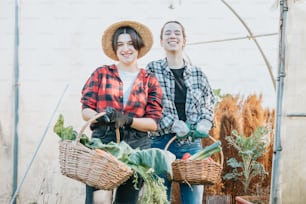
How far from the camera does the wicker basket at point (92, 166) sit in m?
2.70

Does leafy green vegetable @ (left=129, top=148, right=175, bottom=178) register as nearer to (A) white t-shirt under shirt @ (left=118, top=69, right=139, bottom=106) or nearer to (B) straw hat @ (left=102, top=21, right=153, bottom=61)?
(A) white t-shirt under shirt @ (left=118, top=69, right=139, bottom=106)

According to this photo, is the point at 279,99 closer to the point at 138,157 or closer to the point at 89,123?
the point at 138,157

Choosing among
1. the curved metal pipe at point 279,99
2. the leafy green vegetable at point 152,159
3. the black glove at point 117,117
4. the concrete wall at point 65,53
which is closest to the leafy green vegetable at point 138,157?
the leafy green vegetable at point 152,159

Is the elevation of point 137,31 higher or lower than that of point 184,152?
higher

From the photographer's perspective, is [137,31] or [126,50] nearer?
[126,50]

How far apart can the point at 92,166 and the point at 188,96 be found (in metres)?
1.03

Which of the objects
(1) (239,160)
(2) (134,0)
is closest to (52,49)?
(2) (134,0)

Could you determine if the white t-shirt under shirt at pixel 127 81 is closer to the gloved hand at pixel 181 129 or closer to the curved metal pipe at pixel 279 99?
the gloved hand at pixel 181 129

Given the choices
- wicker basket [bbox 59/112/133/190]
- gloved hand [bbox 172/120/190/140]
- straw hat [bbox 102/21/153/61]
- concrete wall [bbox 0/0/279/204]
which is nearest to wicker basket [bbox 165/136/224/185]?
gloved hand [bbox 172/120/190/140]

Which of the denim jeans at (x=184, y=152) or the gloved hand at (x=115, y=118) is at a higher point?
the gloved hand at (x=115, y=118)

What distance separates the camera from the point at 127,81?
321cm

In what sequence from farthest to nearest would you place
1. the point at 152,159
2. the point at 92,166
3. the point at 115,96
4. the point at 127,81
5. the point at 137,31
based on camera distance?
the point at 137,31
the point at 127,81
the point at 115,96
the point at 152,159
the point at 92,166

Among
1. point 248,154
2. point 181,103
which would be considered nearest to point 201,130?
point 181,103

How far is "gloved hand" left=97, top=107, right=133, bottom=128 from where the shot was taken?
2873 mm
